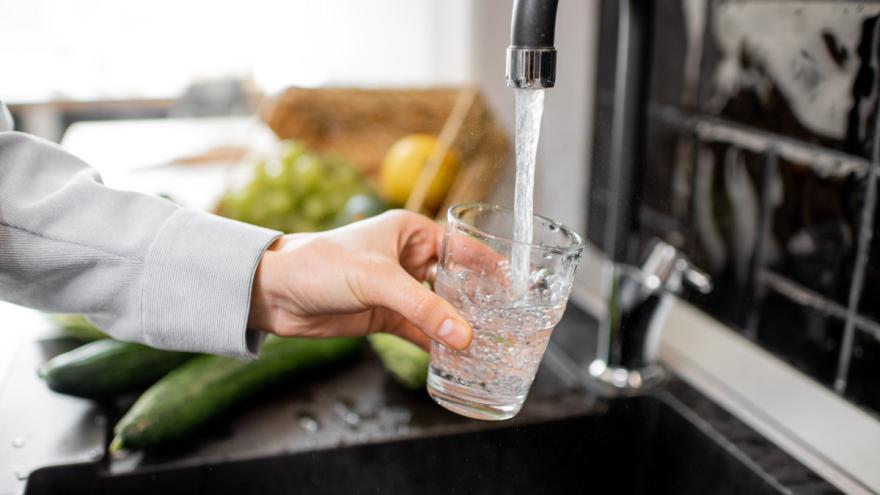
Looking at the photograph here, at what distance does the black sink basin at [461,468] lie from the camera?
773 millimetres

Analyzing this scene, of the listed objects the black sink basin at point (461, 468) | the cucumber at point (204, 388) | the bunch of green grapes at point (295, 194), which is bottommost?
the black sink basin at point (461, 468)

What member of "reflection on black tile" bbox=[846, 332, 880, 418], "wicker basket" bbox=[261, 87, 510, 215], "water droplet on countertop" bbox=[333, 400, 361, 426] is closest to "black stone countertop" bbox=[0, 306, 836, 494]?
"water droplet on countertop" bbox=[333, 400, 361, 426]

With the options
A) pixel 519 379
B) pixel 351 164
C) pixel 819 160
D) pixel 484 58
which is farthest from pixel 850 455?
pixel 484 58

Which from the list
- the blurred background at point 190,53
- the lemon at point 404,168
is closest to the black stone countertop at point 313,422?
the lemon at point 404,168

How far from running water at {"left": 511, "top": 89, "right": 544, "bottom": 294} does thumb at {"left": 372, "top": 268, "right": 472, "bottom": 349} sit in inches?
1.9

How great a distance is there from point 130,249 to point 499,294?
0.31 metres

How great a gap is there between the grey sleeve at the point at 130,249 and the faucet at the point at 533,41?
0.26m

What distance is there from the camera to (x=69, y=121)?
13.1 feet

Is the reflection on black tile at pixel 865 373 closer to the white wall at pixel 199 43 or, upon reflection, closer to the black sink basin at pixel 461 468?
the black sink basin at pixel 461 468

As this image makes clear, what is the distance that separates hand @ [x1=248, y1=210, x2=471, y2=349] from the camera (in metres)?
0.58

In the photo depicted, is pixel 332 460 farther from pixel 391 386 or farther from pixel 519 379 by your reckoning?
pixel 519 379

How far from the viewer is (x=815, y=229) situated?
2.90 ft

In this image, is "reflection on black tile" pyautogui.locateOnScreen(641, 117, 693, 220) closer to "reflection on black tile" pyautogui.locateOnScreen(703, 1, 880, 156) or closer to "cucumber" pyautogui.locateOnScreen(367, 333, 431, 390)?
"reflection on black tile" pyautogui.locateOnScreen(703, 1, 880, 156)

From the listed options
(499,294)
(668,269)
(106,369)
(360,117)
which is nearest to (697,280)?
(668,269)
